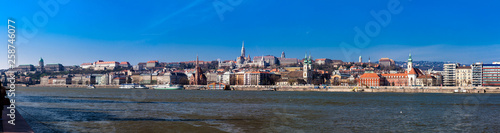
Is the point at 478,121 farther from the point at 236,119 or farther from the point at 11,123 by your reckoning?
the point at 11,123

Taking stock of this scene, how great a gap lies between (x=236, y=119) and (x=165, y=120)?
2740 mm

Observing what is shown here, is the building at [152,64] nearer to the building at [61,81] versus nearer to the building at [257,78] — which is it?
the building at [61,81]

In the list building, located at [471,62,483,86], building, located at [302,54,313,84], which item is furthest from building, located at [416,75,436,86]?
building, located at [302,54,313,84]

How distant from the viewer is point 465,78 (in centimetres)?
10150

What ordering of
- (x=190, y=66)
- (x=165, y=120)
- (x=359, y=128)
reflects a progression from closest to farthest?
1. (x=359, y=128)
2. (x=165, y=120)
3. (x=190, y=66)

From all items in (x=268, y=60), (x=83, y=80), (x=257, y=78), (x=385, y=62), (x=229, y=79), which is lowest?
(x=83, y=80)

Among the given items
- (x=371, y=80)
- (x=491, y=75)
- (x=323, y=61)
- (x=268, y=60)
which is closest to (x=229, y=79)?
(x=371, y=80)

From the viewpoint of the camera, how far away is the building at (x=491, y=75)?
86000 millimetres

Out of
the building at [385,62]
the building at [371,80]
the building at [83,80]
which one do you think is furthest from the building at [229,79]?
the building at [385,62]

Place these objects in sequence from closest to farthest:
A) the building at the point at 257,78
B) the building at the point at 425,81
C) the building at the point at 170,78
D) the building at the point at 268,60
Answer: the building at the point at 425,81 → the building at the point at 257,78 → the building at the point at 170,78 → the building at the point at 268,60

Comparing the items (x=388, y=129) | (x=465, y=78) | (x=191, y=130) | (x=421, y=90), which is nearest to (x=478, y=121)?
(x=388, y=129)

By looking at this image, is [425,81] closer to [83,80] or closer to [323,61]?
[323,61]

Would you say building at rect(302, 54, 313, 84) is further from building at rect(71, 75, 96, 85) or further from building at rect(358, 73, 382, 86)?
building at rect(71, 75, 96, 85)

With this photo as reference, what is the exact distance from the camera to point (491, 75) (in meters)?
Answer: 87.5
